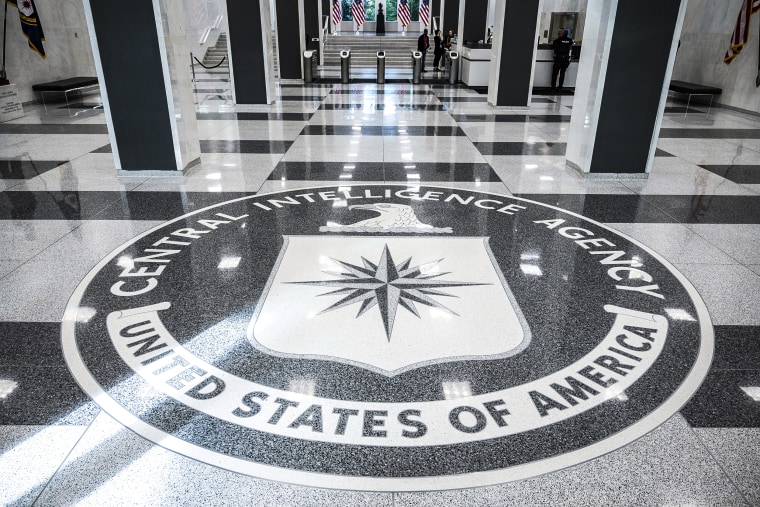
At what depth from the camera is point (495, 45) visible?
10094 millimetres

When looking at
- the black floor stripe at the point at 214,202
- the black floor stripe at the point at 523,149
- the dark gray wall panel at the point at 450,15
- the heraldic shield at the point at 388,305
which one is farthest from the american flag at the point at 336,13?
the heraldic shield at the point at 388,305

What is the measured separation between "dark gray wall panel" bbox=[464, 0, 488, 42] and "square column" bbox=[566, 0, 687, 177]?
9794 millimetres

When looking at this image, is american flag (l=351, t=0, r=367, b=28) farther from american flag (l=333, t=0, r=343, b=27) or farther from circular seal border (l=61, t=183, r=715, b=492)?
circular seal border (l=61, t=183, r=715, b=492)

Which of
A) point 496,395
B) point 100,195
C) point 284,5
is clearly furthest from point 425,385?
point 284,5

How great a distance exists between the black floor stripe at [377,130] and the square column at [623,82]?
254cm

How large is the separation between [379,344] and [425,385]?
1.26ft

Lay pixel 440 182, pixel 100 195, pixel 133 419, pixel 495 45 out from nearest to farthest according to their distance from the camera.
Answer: pixel 133 419 < pixel 100 195 < pixel 440 182 < pixel 495 45

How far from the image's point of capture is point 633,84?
5375 millimetres

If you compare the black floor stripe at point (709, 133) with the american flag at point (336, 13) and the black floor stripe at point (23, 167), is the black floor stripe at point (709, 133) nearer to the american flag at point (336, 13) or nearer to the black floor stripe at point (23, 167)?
the black floor stripe at point (23, 167)

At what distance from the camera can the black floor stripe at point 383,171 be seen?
18.6ft

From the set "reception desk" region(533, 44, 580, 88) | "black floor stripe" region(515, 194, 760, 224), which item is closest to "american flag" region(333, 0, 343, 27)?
"reception desk" region(533, 44, 580, 88)

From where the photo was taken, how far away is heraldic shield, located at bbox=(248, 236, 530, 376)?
106 inches

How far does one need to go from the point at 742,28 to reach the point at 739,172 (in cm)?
592

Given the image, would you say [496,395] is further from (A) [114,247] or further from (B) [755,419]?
(A) [114,247]
